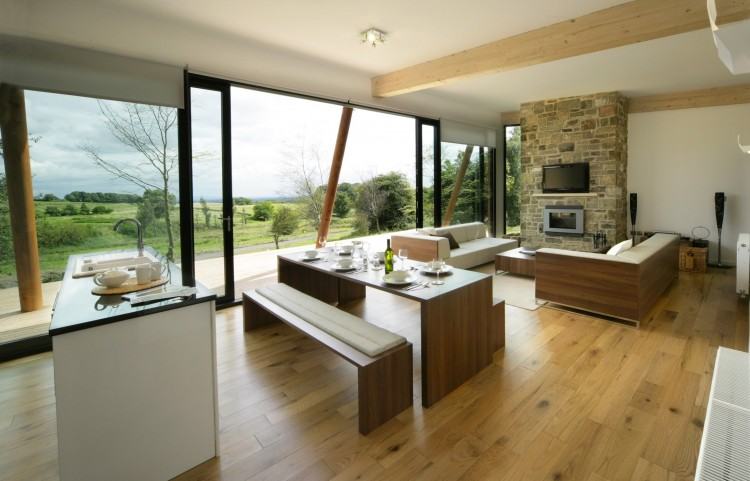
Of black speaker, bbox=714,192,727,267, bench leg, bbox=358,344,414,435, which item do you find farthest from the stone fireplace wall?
bench leg, bbox=358,344,414,435

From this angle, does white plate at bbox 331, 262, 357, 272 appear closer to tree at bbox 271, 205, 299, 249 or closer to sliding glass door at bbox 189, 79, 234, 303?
sliding glass door at bbox 189, 79, 234, 303

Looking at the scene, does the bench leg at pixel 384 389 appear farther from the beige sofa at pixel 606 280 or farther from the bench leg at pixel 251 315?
the beige sofa at pixel 606 280

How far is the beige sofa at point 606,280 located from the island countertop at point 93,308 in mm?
3492

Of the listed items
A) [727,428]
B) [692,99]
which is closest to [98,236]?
[727,428]

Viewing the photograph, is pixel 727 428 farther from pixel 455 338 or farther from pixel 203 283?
pixel 203 283

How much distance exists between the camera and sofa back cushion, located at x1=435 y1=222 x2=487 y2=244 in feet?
20.4

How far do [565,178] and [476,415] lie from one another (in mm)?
5737

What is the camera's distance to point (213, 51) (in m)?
3.73

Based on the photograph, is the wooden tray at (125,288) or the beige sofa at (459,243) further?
the beige sofa at (459,243)

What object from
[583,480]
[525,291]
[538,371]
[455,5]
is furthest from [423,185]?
[583,480]

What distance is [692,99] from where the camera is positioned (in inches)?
244

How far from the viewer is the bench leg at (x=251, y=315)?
3553mm

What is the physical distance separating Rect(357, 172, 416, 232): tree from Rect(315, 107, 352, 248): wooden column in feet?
4.05

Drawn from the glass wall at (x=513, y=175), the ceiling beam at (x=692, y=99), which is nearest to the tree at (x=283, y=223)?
the glass wall at (x=513, y=175)
